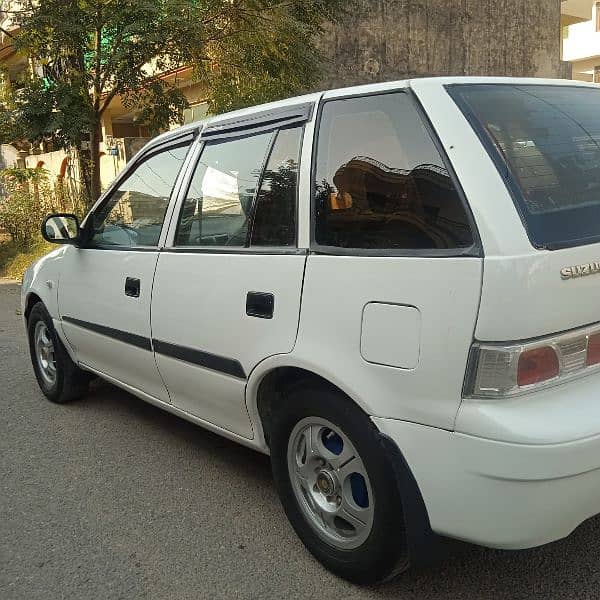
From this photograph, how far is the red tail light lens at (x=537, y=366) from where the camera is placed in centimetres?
199

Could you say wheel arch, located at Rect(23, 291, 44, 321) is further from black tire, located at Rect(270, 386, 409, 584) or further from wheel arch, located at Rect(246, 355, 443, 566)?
black tire, located at Rect(270, 386, 409, 584)

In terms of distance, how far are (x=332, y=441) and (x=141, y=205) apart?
1928mm

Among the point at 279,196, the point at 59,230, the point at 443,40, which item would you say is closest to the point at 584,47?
the point at 443,40

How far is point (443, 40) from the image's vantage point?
14.6 meters

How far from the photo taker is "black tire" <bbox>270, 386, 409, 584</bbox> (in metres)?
2.26

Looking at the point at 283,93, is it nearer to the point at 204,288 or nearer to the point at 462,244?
the point at 204,288

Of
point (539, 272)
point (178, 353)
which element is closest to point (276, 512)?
point (178, 353)

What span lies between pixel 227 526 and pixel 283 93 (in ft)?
22.7

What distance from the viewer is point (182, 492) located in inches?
135

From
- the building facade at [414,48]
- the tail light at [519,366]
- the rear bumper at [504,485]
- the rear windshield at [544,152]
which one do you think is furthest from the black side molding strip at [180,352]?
the building facade at [414,48]

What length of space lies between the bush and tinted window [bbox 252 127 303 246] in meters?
11.4

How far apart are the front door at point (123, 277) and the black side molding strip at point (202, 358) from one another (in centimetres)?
15

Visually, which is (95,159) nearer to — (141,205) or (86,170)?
(86,170)

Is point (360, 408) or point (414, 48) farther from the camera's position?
point (414, 48)
